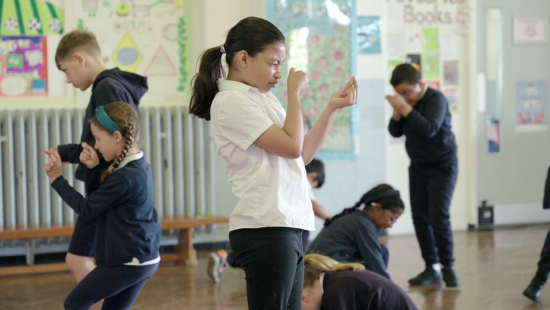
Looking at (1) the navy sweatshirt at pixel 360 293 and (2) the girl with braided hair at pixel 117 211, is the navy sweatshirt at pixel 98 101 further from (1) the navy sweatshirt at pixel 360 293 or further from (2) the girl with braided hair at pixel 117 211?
(1) the navy sweatshirt at pixel 360 293

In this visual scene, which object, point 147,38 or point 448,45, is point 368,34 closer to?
point 448,45

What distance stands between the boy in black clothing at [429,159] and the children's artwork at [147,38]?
2148mm

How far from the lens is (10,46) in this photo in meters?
4.58

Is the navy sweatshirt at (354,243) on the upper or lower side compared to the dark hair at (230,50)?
lower

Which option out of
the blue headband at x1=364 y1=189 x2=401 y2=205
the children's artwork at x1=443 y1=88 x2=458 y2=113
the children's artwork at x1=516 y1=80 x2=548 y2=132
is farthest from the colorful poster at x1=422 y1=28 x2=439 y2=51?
the blue headband at x1=364 y1=189 x2=401 y2=205

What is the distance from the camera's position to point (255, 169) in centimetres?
149

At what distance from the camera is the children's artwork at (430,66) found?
5.63 meters

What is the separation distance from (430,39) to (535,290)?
3.08 meters

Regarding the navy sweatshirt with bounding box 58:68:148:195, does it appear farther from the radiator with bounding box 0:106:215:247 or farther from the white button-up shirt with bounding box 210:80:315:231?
the radiator with bounding box 0:106:215:247

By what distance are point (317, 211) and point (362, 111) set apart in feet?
6.28

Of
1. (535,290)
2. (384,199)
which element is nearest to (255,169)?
(384,199)

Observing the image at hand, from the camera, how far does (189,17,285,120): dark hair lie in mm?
1521

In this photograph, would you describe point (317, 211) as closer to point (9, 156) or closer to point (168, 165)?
point (168, 165)

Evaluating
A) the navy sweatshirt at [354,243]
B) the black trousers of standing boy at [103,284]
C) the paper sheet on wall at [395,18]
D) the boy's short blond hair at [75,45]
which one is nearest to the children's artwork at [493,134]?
the paper sheet on wall at [395,18]
